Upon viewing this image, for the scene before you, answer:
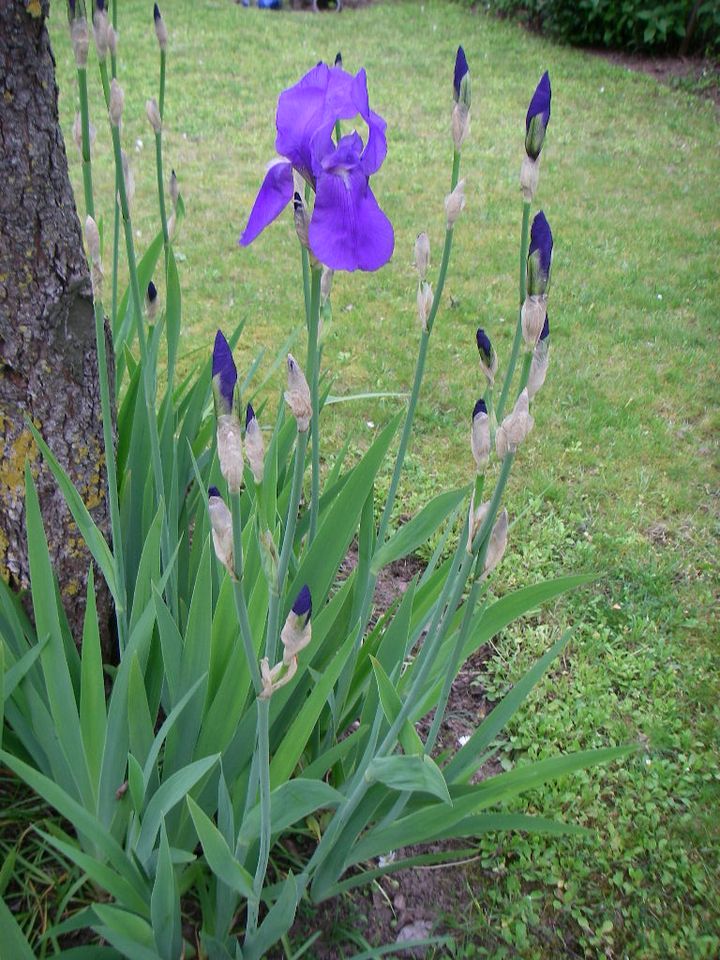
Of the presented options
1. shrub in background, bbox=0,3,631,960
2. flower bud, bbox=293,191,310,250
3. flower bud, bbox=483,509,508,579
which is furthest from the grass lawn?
flower bud, bbox=293,191,310,250

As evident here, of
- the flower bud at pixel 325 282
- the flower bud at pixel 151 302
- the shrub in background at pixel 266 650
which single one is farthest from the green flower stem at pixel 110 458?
the flower bud at pixel 325 282

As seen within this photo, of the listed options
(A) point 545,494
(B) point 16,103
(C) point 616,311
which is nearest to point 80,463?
(B) point 16,103

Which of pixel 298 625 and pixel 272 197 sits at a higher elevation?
pixel 272 197

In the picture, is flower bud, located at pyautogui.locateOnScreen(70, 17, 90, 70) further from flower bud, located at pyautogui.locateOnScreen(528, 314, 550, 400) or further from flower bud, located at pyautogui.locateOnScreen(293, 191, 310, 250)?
flower bud, located at pyautogui.locateOnScreen(528, 314, 550, 400)

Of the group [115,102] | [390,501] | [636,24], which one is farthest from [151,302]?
[636,24]

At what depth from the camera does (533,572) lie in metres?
2.69

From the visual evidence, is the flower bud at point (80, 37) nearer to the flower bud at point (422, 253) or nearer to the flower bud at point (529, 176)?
the flower bud at point (422, 253)

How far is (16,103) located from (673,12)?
8.52 m

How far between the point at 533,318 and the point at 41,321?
113 centimetres

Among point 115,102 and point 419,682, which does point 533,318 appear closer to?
point 419,682

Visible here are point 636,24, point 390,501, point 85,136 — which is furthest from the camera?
point 636,24

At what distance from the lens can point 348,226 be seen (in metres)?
0.96

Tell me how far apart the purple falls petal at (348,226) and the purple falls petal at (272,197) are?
8 cm

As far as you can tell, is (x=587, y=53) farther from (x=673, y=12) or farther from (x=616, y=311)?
(x=616, y=311)
